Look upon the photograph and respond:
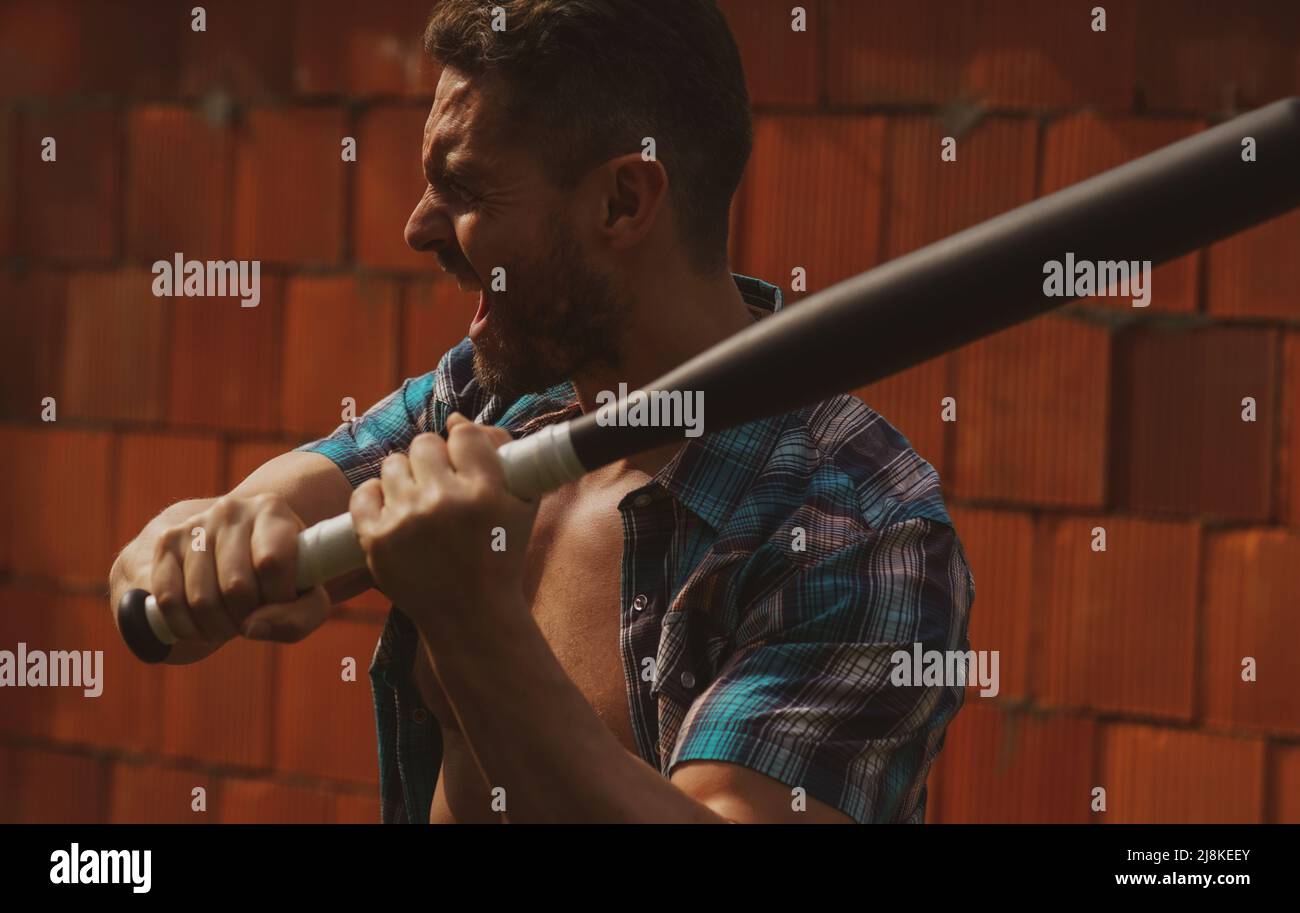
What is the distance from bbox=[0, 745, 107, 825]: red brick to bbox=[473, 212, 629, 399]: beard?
172 centimetres

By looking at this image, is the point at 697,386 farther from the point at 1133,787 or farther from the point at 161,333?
the point at 161,333

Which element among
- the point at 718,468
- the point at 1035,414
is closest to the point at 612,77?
the point at 718,468

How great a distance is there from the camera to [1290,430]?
6.55ft

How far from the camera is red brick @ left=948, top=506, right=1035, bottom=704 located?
2.16m

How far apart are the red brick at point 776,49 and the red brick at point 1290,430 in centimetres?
71

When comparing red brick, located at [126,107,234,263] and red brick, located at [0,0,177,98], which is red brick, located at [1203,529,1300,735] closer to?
red brick, located at [126,107,234,263]

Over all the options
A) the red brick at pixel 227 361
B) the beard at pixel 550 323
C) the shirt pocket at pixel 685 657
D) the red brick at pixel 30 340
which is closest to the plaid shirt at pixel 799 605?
the shirt pocket at pixel 685 657

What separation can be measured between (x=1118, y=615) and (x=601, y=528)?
952 millimetres

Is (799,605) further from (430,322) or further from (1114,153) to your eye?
(430,322)

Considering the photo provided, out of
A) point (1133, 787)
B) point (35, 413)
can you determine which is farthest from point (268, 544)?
point (35, 413)

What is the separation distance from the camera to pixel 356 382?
2480mm

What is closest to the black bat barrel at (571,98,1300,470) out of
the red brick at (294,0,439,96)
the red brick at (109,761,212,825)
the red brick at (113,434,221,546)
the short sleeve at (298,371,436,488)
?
the short sleeve at (298,371,436,488)

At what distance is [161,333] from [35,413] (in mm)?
306

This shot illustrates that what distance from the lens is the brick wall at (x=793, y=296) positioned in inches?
80.1
